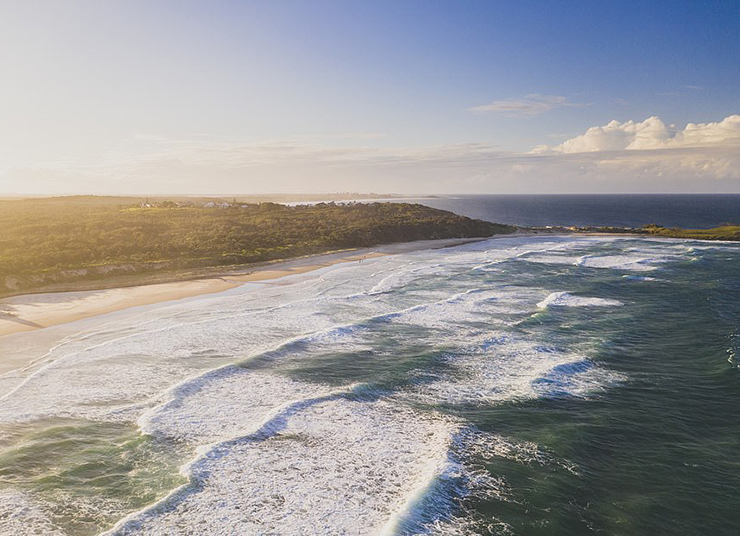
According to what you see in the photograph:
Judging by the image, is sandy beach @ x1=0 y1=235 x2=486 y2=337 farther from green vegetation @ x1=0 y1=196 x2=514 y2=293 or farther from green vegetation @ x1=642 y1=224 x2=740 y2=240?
green vegetation @ x1=642 y1=224 x2=740 y2=240

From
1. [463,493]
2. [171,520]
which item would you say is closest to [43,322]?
[171,520]

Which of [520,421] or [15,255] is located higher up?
[15,255]

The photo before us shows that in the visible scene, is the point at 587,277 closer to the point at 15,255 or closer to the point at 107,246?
the point at 107,246

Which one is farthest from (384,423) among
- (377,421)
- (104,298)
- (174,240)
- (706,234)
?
(706,234)

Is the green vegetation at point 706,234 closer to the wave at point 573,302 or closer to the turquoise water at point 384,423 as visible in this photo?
the turquoise water at point 384,423

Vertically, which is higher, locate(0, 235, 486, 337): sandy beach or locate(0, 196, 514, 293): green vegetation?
locate(0, 196, 514, 293): green vegetation

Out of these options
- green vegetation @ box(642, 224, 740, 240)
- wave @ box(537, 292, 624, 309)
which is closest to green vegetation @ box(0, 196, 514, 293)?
green vegetation @ box(642, 224, 740, 240)
